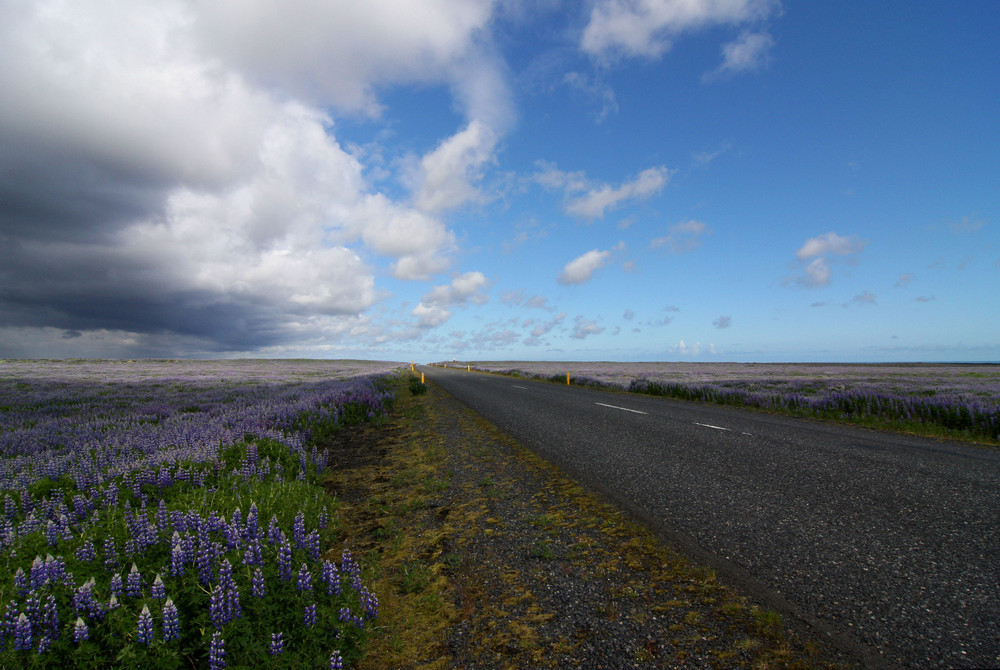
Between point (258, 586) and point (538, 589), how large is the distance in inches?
87.9

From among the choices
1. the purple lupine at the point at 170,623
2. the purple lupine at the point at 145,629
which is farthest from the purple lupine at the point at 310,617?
the purple lupine at the point at 145,629

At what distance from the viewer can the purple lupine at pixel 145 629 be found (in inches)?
101

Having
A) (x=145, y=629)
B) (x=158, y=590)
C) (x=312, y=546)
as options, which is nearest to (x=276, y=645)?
(x=145, y=629)

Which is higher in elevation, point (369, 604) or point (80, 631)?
point (80, 631)

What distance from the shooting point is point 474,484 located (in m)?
6.70

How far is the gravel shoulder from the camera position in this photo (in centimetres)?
285

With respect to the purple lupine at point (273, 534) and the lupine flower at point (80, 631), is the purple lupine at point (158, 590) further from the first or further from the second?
the purple lupine at point (273, 534)

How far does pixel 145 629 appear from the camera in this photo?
259 centimetres

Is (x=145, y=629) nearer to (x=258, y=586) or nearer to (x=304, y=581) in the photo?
(x=258, y=586)

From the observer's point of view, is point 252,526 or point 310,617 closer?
point 310,617

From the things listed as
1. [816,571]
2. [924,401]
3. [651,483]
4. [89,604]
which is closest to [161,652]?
[89,604]

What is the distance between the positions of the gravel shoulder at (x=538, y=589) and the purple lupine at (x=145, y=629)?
4.60 feet

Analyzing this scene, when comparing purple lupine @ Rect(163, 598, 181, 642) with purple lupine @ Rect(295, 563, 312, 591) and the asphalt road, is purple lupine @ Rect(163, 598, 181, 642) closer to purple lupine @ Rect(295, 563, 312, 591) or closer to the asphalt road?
purple lupine @ Rect(295, 563, 312, 591)

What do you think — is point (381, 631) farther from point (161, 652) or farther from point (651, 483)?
point (651, 483)
